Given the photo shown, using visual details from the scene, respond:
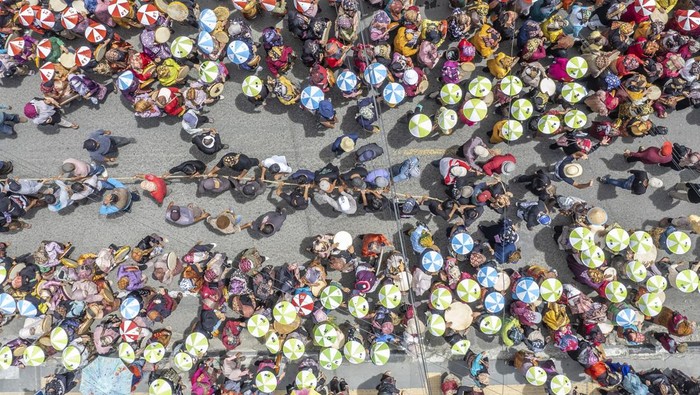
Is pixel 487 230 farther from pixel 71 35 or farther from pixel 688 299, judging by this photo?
pixel 71 35

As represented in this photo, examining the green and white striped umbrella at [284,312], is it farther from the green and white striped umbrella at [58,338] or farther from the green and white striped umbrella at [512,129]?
the green and white striped umbrella at [512,129]

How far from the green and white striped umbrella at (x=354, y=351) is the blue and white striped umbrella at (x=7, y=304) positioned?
741cm

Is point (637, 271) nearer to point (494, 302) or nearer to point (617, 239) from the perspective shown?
point (617, 239)

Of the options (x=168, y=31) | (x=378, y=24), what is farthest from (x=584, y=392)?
(x=168, y=31)

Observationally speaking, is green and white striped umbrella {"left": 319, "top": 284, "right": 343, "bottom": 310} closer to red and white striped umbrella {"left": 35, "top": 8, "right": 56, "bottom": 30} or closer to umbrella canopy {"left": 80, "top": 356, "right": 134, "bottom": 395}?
umbrella canopy {"left": 80, "top": 356, "right": 134, "bottom": 395}

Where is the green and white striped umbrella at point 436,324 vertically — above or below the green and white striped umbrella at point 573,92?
below

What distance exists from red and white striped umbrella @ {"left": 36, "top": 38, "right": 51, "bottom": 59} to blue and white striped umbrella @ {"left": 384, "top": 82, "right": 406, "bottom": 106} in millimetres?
7678

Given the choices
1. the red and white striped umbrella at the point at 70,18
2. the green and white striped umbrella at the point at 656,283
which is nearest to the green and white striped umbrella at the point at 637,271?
the green and white striped umbrella at the point at 656,283

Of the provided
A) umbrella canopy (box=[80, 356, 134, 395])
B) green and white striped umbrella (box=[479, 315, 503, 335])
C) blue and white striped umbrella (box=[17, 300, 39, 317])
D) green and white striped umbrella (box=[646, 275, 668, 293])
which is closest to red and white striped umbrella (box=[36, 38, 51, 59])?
blue and white striped umbrella (box=[17, 300, 39, 317])

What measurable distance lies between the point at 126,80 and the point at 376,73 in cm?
558

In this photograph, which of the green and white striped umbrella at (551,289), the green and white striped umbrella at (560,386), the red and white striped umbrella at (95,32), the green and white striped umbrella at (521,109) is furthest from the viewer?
the red and white striped umbrella at (95,32)

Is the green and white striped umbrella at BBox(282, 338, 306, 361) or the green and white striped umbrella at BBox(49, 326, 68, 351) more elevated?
the green and white striped umbrella at BBox(49, 326, 68, 351)

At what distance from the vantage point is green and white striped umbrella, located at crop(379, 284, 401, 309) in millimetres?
9641

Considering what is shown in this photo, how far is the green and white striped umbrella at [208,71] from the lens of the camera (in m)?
9.75
